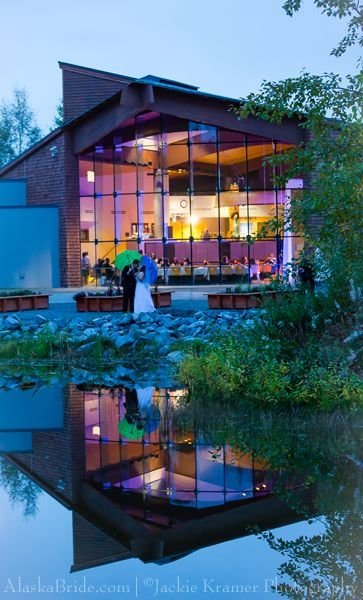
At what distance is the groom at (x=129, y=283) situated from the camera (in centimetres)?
2269

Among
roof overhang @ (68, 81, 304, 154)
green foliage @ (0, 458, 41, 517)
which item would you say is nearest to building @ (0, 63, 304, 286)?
roof overhang @ (68, 81, 304, 154)

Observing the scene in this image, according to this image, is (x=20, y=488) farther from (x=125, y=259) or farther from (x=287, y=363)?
(x=125, y=259)

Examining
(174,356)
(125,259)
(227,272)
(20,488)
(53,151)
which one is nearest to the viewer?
(20,488)

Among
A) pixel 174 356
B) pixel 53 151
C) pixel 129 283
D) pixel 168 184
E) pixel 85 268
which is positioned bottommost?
pixel 174 356

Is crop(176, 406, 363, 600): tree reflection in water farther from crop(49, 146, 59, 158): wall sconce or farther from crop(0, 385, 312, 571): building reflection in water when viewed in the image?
crop(49, 146, 59, 158): wall sconce

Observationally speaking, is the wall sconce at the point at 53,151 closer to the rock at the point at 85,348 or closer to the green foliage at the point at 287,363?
the rock at the point at 85,348

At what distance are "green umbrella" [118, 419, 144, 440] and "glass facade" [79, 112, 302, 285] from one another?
25.1 meters

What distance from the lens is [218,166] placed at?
1423 inches

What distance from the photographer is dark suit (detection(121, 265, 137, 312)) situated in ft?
74.9

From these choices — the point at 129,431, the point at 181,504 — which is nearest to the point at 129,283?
the point at 129,431

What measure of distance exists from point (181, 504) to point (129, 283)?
15980mm

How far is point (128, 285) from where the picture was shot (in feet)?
75.8

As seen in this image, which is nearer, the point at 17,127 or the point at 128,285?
the point at 128,285

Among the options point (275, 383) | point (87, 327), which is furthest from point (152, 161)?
point (275, 383)
